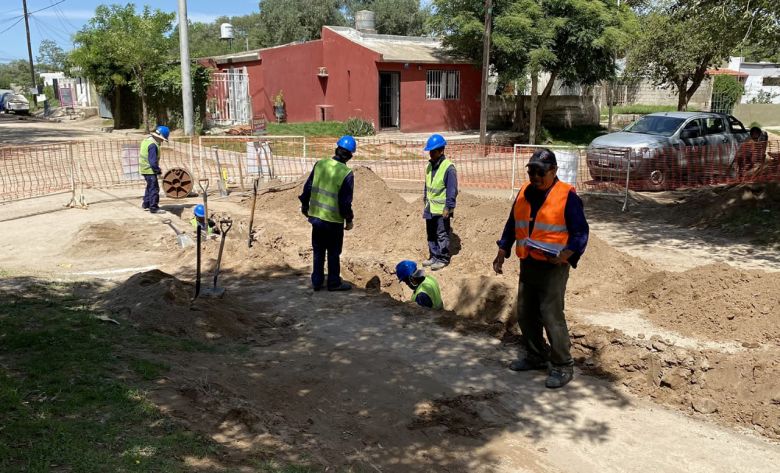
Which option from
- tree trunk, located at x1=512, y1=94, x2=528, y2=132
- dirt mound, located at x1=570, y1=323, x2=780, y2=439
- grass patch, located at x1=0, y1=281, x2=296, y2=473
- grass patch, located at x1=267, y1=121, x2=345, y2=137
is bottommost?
dirt mound, located at x1=570, y1=323, x2=780, y2=439

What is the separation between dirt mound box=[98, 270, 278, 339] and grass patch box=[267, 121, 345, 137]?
59.6 ft

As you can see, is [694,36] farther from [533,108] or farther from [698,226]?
[698,226]

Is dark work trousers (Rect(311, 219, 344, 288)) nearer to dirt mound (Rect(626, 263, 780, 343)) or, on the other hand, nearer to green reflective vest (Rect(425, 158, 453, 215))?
green reflective vest (Rect(425, 158, 453, 215))

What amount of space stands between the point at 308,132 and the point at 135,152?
1023 centimetres

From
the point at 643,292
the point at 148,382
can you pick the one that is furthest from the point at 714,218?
the point at 148,382

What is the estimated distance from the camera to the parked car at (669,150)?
15016 mm

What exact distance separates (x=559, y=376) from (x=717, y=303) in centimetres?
253

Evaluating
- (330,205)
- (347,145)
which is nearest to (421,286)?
(330,205)

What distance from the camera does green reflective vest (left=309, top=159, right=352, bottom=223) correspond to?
7531 millimetres

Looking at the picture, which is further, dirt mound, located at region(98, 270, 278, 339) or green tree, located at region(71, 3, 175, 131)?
green tree, located at region(71, 3, 175, 131)

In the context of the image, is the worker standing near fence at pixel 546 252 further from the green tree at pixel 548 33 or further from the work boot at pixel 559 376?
the green tree at pixel 548 33

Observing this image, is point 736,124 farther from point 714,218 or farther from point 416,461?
point 416,461

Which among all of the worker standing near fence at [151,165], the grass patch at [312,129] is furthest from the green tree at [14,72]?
the worker standing near fence at [151,165]

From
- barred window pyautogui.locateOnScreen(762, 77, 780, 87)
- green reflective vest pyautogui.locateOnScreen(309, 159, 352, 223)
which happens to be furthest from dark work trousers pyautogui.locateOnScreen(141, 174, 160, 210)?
barred window pyautogui.locateOnScreen(762, 77, 780, 87)
